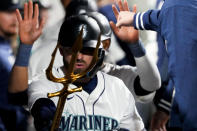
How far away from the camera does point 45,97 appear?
1133 millimetres

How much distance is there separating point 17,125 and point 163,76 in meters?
0.48

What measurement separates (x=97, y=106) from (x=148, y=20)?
0.84 ft

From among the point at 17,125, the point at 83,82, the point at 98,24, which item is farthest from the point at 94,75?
the point at 17,125

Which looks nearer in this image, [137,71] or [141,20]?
[141,20]

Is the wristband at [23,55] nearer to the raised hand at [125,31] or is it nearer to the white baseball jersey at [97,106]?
the white baseball jersey at [97,106]

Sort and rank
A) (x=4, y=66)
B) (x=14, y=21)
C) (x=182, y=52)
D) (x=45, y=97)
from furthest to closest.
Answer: (x=14, y=21) → (x=4, y=66) → (x=45, y=97) → (x=182, y=52)

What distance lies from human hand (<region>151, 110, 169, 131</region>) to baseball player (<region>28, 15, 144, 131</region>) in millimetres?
311

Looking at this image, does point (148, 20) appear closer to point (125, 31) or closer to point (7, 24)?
point (125, 31)

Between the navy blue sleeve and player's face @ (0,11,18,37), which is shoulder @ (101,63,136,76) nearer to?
the navy blue sleeve

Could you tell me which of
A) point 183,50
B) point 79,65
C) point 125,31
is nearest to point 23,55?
point 79,65

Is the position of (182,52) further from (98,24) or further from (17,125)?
(17,125)

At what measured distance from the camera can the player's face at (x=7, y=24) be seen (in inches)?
60.3

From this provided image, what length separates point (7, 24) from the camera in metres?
1.53

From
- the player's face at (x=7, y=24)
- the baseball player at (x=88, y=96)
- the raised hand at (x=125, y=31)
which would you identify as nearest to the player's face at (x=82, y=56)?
the baseball player at (x=88, y=96)
